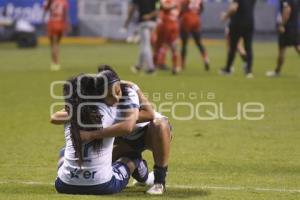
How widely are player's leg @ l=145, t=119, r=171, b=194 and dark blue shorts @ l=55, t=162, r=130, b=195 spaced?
281mm

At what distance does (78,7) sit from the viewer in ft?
124

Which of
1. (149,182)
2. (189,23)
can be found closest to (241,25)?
(189,23)

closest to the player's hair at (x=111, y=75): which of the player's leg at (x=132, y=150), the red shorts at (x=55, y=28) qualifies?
the player's leg at (x=132, y=150)

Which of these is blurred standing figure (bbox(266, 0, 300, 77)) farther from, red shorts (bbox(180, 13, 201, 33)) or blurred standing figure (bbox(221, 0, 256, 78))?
red shorts (bbox(180, 13, 201, 33))

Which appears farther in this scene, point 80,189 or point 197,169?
point 197,169

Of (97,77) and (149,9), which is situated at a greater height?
(97,77)

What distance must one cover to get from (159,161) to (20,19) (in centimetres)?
2763

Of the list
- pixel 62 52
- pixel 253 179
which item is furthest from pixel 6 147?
pixel 62 52

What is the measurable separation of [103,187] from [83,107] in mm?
727

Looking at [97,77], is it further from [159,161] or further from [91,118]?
[159,161]

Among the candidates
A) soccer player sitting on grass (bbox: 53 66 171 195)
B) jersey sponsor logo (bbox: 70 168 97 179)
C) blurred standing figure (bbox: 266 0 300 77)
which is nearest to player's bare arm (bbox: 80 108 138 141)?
soccer player sitting on grass (bbox: 53 66 171 195)

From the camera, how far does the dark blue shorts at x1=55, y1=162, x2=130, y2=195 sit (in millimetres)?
8672

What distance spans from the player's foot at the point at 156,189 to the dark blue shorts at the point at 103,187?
243mm

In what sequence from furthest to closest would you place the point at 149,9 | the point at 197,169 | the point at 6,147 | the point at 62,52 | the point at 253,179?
the point at 62,52 → the point at 149,9 → the point at 6,147 → the point at 197,169 → the point at 253,179
